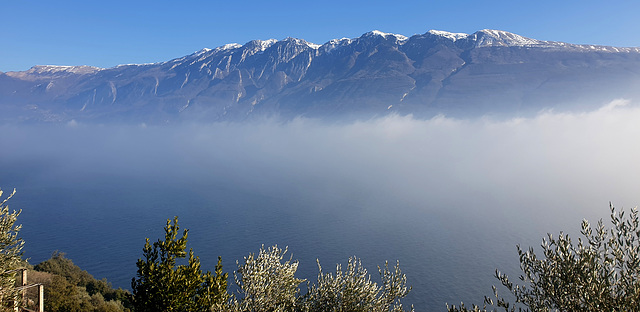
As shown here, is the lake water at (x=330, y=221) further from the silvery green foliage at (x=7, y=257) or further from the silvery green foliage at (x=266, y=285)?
the silvery green foliage at (x=7, y=257)

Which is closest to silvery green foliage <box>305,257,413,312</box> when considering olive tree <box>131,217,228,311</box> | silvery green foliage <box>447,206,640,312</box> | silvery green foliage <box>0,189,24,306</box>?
olive tree <box>131,217,228,311</box>

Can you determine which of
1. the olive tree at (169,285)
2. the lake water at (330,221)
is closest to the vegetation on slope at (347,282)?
the olive tree at (169,285)

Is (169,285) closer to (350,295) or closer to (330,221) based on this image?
(350,295)

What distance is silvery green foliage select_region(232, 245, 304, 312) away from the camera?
19.8m

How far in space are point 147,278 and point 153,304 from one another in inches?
45.2

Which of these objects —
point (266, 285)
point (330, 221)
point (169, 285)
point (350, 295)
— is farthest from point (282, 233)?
point (169, 285)

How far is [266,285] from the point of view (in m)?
20.2

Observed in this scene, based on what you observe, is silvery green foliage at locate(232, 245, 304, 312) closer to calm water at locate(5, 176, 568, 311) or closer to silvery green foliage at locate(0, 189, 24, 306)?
silvery green foliage at locate(0, 189, 24, 306)

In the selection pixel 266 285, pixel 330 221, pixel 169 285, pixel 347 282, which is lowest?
pixel 347 282

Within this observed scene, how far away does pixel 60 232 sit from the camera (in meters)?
108

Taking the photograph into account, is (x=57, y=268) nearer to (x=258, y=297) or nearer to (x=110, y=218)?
(x=258, y=297)

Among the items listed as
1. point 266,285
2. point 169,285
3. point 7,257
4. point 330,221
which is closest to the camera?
point 7,257

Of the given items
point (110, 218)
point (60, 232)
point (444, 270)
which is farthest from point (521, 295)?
point (110, 218)

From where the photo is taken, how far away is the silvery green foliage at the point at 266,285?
65.1ft
